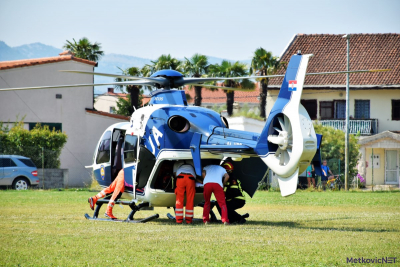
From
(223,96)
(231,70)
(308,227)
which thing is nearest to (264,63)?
(231,70)

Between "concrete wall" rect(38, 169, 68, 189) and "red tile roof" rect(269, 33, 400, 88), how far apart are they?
69.4 feet

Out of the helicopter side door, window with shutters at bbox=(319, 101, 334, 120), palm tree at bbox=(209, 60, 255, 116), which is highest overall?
palm tree at bbox=(209, 60, 255, 116)

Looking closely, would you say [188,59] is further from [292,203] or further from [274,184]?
[292,203]

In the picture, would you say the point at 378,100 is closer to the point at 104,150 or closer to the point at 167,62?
the point at 167,62

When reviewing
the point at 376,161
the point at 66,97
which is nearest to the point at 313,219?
the point at 66,97

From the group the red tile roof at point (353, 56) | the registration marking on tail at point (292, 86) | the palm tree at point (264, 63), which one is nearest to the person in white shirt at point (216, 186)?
the registration marking on tail at point (292, 86)

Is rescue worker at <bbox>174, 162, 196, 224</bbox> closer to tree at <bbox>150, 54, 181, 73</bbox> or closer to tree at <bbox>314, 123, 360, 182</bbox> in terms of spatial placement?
tree at <bbox>314, 123, 360, 182</bbox>

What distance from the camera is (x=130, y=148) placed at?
15.5 m

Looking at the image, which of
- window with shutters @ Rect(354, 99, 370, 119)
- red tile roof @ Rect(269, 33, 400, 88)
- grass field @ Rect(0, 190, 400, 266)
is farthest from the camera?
red tile roof @ Rect(269, 33, 400, 88)

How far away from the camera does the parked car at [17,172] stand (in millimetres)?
29859

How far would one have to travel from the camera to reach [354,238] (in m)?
11.4

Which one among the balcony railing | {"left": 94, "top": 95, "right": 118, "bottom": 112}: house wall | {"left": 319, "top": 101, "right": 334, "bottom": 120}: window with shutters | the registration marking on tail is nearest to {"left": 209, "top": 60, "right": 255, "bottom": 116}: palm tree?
{"left": 319, "top": 101, "right": 334, "bottom": 120}: window with shutters

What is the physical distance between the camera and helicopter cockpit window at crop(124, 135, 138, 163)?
15.3 m

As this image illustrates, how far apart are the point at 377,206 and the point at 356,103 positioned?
27.9 m
